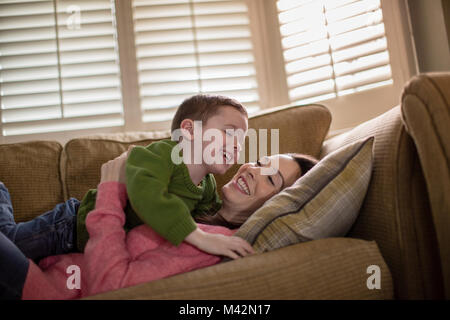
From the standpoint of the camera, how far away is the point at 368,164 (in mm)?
1015

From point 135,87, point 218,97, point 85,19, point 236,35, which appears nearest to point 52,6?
point 85,19

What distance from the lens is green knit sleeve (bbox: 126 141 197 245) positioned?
Answer: 94cm

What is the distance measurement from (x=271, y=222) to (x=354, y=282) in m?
0.24

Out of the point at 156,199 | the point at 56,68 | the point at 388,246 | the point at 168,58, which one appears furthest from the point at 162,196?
the point at 56,68

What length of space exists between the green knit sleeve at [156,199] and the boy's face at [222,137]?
17 centimetres

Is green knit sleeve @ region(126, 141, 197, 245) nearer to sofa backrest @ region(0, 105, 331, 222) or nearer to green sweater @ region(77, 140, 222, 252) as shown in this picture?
green sweater @ region(77, 140, 222, 252)

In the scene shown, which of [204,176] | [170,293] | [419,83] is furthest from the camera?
[204,176]

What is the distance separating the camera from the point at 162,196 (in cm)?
98

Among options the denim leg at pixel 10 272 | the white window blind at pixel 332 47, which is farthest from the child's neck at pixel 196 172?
the white window blind at pixel 332 47

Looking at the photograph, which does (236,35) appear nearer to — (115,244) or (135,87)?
(135,87)

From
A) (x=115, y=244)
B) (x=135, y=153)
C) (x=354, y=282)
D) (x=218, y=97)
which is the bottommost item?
(x=354, y=282)

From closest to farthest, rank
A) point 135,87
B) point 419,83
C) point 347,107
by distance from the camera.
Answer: point 419,83
point 347,107
point 135,87

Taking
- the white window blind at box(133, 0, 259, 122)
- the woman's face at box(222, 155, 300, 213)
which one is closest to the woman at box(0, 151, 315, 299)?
the woman's face at box(222, 155, 300, 213)

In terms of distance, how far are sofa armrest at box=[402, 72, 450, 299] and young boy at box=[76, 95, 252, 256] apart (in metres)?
0.44
